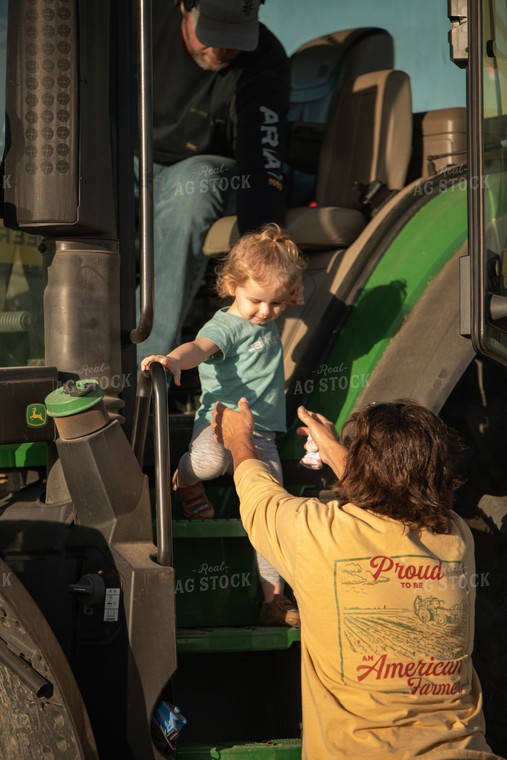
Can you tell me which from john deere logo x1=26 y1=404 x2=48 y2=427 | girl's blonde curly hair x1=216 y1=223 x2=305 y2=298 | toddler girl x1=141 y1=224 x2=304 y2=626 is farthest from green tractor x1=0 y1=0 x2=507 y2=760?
girl's blonde curly hair x1=216 y1=223 x2=305 y2=298

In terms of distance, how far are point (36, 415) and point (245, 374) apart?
2.47ft

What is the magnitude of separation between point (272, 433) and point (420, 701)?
1.07 m

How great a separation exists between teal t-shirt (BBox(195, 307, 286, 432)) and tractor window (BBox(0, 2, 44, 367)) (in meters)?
0.51

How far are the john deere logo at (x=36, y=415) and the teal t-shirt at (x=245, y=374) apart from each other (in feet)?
2.03

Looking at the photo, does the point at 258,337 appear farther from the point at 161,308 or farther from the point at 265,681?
the point at 265,681

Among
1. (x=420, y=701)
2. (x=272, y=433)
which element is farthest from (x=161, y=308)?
(x=420, y=701)

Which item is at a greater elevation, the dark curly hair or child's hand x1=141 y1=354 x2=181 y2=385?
child's hand x1=141 y1=354 x2=181 y2=385

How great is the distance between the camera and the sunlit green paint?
2732 mm

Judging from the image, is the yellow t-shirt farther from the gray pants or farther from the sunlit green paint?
the sunlit green paint

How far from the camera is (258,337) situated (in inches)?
105

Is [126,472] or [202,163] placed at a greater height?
[202,163]

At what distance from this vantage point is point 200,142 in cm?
324

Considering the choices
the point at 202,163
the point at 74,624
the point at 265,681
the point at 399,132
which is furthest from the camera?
the point at 399,132

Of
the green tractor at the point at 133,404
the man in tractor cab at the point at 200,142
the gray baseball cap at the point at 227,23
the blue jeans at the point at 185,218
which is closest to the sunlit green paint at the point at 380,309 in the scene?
the green tractor at the point at 133,404
